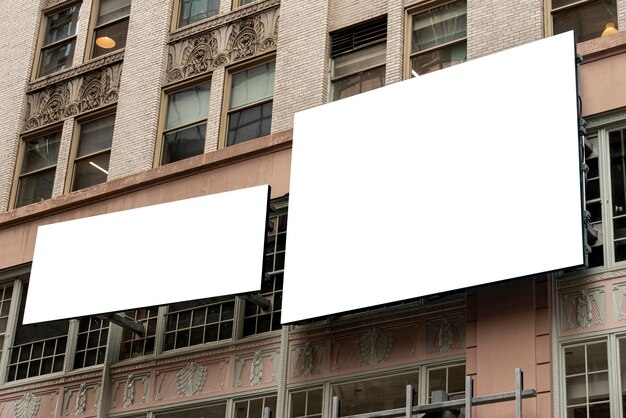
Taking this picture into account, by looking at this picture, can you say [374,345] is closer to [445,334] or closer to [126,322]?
[445,334]

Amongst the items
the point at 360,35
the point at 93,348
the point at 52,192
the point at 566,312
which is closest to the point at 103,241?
the point at 93,348

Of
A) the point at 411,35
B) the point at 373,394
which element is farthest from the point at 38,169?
the point at 373,394

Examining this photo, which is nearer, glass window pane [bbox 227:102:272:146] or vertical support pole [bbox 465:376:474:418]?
vertical support pole [bbox 465:376:474:418]

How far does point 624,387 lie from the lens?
60.9ft

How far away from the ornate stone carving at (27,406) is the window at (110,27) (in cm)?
825

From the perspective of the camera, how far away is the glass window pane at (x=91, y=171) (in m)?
28.1

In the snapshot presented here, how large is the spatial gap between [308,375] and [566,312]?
4.73m

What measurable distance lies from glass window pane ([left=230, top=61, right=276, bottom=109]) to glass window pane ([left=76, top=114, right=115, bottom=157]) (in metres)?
3.36

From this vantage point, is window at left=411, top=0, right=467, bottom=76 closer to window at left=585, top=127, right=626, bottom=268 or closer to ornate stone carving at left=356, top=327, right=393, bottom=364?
window at left=585, top=127, right=626, bottom=268

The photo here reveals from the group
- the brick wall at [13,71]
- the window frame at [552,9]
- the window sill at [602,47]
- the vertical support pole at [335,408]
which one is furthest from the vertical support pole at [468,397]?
the brick wall at [13,71]

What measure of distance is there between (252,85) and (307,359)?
6812 mm

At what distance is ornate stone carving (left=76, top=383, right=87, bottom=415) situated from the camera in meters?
24.8


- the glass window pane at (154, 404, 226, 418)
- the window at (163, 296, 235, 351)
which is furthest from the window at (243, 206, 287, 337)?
the glass window pane at (154, 404, 226, 418)

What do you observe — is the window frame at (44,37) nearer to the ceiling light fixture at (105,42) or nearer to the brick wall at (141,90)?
the ceiling light fixture at (105,42)
